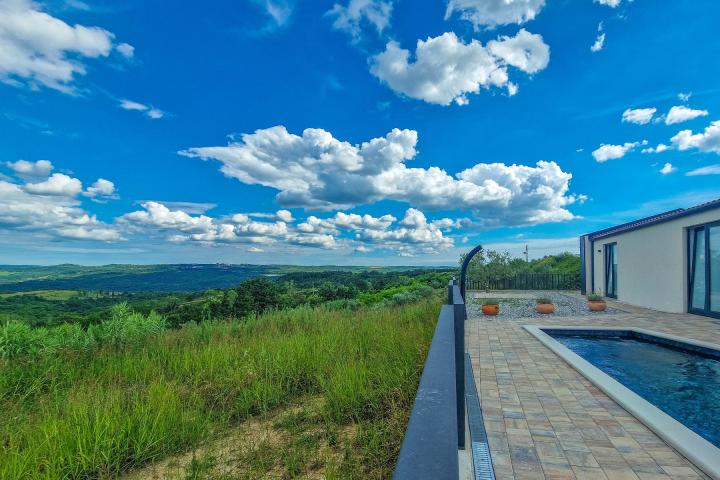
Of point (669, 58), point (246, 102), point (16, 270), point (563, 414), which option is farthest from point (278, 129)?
point (16, 270)

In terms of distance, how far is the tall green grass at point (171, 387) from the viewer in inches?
106

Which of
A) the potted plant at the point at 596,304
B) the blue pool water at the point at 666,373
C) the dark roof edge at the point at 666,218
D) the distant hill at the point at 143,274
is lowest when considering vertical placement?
the distant hill at the point at 143,274

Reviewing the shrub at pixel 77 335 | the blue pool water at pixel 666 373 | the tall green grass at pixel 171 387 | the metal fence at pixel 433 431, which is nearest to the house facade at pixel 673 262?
the blue pool water at pixel 666 373

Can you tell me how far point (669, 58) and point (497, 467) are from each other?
14.2m

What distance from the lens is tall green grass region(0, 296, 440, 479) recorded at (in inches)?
106

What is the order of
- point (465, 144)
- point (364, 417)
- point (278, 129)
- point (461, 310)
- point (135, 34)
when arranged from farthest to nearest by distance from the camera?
point (278, 129), point (465, 144), point (135, 34), point (364, 417), point (461, 310)

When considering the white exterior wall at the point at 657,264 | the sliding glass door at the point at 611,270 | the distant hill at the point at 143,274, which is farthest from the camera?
the distant hill at the point at 143,274

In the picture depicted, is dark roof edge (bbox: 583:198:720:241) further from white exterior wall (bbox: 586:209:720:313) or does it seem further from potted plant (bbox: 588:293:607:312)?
potted plant (bbox: 588:293:607:312)

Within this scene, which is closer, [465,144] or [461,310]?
[461,310]

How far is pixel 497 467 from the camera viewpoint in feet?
8.33

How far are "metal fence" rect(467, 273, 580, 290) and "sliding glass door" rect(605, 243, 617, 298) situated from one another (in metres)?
5.16

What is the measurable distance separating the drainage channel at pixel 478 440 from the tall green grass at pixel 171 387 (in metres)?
0.61

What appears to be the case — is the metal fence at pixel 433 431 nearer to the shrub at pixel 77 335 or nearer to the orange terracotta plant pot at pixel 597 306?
the shrub at pixel 77 335

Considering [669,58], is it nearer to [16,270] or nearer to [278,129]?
[278,129]
